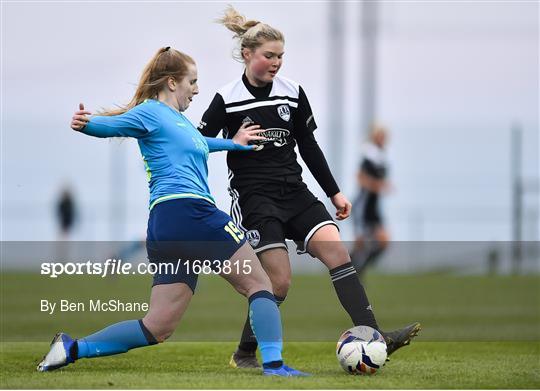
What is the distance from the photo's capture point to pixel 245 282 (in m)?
6.75

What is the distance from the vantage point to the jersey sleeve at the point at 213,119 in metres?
7.53

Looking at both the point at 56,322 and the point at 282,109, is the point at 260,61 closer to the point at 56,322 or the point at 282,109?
the point at 282,109

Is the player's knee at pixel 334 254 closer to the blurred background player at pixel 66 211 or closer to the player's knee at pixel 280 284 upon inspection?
the player's knee at pixel 280 284

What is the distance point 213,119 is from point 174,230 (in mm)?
1130

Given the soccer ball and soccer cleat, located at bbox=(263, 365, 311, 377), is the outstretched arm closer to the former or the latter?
soccer cleat, located at bbox=(263, 365, 311, 377)

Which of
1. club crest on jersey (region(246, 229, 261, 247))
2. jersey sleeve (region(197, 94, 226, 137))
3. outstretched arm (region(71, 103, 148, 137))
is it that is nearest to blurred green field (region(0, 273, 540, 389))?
club crest on jersey (region(246, 229, 261, 247))

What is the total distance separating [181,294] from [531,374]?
88.5 inches

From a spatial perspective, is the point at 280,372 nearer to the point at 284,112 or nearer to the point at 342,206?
the point at 342,206

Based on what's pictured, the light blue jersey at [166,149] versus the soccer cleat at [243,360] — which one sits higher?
the light blue jersey at [166,149]

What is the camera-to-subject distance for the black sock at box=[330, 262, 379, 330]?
737 centimetres

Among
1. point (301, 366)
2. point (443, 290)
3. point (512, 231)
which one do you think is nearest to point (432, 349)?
point (301, 366)

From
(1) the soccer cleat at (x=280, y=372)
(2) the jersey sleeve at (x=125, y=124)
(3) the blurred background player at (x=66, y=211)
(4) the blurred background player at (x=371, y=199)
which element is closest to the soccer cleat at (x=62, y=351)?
(1) the soccer cleat at (x=280, y=372)

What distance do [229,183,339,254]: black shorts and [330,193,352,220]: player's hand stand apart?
20cm

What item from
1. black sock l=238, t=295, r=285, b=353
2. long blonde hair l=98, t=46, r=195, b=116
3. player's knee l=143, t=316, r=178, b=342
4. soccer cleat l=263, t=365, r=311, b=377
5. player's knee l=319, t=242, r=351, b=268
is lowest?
black sock l=238, t=295, r=285, b=353
